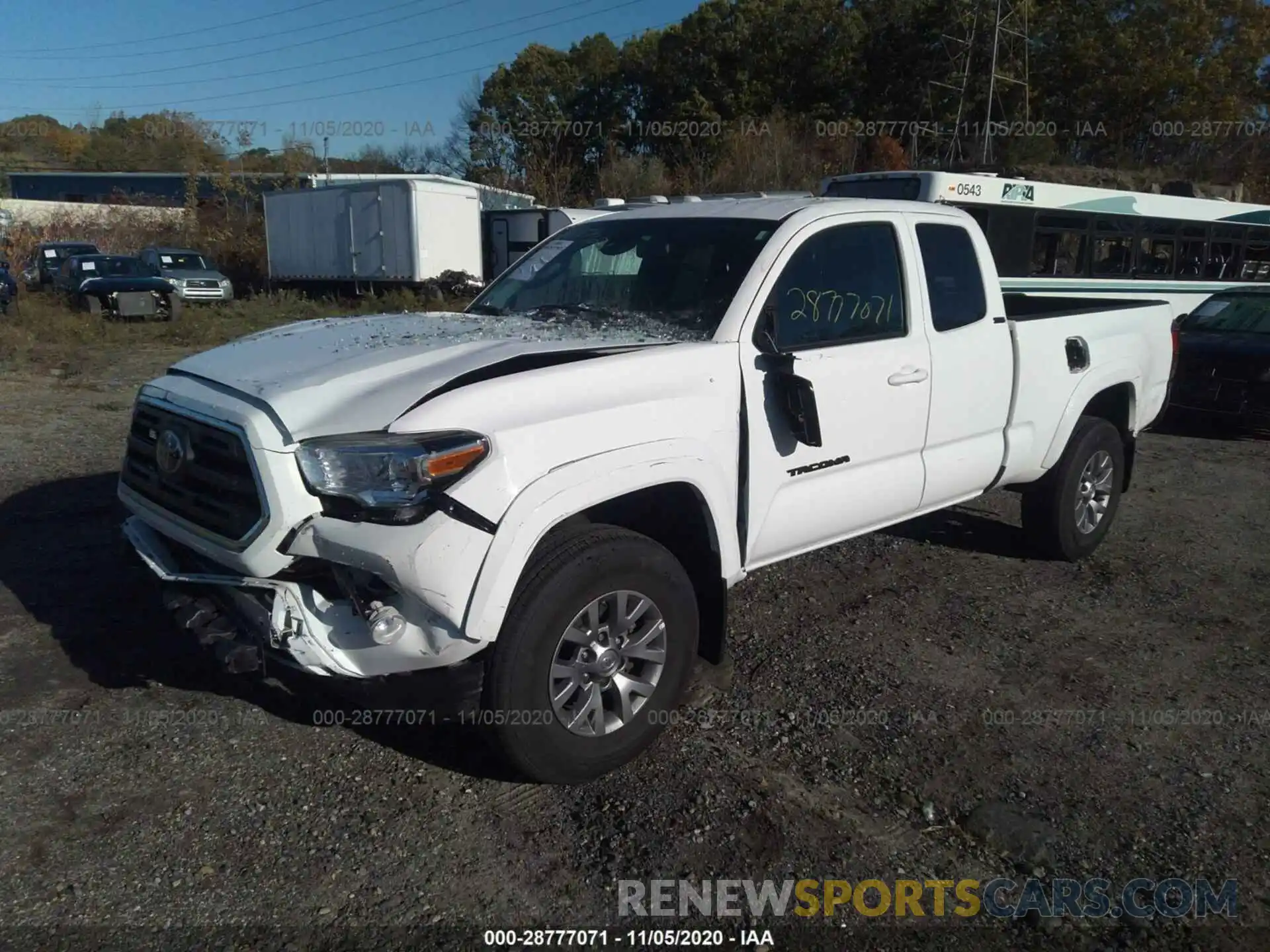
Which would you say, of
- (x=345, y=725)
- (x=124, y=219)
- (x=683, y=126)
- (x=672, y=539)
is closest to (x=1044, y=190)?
(x=672, y=539)

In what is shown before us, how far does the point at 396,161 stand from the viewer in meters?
50.8

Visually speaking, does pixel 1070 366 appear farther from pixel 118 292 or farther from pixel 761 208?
pixel 118 292

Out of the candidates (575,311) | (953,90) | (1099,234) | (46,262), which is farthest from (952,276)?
(953,90)

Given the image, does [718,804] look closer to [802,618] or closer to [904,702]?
[904,702]

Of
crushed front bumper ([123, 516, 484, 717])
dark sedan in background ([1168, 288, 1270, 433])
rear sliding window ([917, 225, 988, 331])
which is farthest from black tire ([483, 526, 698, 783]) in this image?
dark sedan in background ([1168, 288, 1270, 433])

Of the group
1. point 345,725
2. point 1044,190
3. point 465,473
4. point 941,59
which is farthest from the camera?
point 941,59

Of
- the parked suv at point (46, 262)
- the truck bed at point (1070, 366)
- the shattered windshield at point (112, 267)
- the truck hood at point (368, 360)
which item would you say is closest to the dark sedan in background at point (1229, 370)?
the truck bed at point (1070, 366)

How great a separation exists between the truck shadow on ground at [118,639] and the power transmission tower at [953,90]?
30.7 metres

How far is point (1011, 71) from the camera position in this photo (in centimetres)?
3444

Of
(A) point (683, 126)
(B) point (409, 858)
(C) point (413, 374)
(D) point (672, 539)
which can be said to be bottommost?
(B) point (409, 858)

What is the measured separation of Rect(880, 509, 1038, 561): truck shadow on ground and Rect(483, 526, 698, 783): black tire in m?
3.02

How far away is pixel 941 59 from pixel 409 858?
123 feet

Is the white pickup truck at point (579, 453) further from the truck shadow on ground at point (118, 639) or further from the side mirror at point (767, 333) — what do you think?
the truck shadow on ground at point (118, 639)

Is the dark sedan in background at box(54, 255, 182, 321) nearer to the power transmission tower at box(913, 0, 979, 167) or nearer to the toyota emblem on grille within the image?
the toyota emblem on grille
